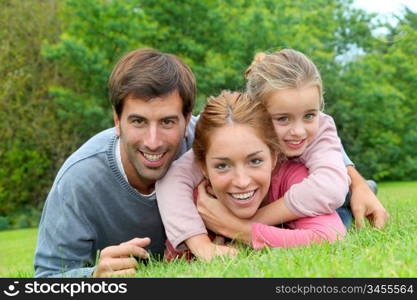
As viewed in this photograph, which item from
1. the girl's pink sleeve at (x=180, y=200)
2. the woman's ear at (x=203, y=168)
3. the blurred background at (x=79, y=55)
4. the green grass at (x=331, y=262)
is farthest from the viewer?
the blurred background at (x=79, y=55)

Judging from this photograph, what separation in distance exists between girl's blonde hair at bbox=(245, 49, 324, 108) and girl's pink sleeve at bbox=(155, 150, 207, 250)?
2.35ft

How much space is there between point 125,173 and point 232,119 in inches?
42.5

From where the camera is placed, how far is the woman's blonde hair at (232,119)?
3.93 metres

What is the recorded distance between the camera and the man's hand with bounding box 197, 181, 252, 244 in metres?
3.98

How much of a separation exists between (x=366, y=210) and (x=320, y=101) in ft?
3.21

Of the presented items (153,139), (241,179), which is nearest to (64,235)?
(153,139)

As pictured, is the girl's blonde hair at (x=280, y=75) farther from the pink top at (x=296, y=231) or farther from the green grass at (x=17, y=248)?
the green grass at (x=17, y=248)

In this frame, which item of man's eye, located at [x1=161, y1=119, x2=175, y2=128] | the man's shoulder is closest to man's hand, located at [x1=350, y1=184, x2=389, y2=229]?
man's eye, located at [x1=161, y1=119, x2=175, y2=128]

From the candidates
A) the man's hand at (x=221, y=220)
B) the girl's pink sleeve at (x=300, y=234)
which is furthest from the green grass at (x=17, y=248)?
the girl's pink sleeve at (x=300, y=234)

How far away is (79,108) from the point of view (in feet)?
67.1

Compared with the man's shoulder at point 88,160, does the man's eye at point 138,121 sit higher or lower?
higher

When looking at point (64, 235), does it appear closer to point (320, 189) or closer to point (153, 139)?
point (153, 139)

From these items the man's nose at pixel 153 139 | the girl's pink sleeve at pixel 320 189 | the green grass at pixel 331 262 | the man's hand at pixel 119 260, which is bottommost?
the man's hand at pixel 119 260

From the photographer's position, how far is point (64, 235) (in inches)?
167
